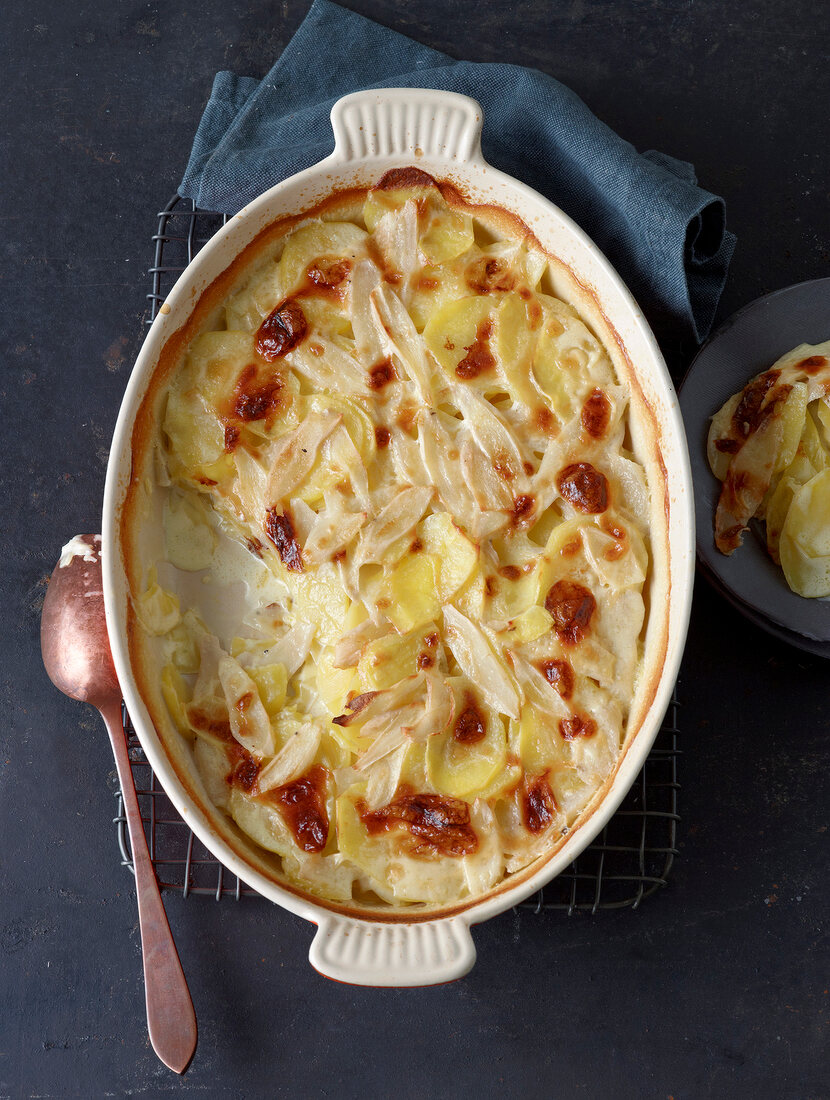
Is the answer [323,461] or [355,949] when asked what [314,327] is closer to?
[323,461]

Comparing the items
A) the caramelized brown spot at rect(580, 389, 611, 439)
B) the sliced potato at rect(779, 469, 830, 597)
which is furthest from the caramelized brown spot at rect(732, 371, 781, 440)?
the caramelized brown spot at rect(580, 389, 611, 439)

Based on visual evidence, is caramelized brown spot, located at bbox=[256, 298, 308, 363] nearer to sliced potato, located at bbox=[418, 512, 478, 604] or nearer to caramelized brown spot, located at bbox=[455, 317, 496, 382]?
caramelized brown spot, located at bbox=[455, 317, 496, 382]

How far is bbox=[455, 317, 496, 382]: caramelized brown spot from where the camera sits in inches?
63.0

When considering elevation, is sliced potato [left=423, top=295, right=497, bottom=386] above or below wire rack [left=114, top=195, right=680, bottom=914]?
above

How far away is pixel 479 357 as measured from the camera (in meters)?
1.61

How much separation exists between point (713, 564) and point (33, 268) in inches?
66.9

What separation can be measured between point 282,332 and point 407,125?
0.46 meters

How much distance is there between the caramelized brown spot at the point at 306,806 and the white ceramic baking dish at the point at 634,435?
90 millimetres

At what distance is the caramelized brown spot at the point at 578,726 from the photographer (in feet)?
4.96

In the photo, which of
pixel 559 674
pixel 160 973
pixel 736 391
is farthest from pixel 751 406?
pixel 160 973

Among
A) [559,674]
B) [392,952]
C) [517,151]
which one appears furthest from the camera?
[517,151]

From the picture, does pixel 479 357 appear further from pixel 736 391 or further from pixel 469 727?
pixel 469 727

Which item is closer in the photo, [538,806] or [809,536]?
[538,806]

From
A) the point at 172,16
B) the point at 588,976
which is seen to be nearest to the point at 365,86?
the point at 172,16
